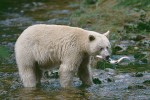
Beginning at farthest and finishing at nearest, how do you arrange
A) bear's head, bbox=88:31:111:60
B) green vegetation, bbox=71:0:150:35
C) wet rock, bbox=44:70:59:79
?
green vegetation, bbox=71:0:150:35
wet rock, bbox=44:70:59:79
bear's head, bbox=88:31:111:60

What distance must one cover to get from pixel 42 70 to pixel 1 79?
120 centimetres

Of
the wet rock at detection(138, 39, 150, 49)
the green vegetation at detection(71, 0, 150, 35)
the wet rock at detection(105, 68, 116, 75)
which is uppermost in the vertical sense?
the green vegetation at detection(71, 0, 150, 35)

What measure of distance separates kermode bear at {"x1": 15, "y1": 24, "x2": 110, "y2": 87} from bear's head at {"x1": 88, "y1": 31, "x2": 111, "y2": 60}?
3cm

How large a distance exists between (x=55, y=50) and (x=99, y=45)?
1.10 m

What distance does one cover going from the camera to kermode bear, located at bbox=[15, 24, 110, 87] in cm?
1054

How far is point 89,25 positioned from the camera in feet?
62.1

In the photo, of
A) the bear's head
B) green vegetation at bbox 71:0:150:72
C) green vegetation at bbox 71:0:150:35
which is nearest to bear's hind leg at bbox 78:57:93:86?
the bear's head

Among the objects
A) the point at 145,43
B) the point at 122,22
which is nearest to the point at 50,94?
the point at 145,43

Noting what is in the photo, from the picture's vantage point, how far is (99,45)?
1016 centimetres

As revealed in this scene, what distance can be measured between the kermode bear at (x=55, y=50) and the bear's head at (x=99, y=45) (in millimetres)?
26

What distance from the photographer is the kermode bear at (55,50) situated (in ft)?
34.6

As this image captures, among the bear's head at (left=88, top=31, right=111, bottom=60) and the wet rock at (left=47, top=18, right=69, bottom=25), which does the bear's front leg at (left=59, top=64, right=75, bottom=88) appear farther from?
the wet rock at (left=47, top=18, right=69, bottom=25)

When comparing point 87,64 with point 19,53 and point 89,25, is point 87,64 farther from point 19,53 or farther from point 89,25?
point 89,25

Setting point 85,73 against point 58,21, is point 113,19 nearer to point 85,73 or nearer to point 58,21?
point 58,21
